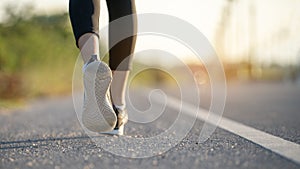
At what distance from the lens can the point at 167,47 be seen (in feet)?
17.4

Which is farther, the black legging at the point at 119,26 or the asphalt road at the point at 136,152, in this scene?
the black legging at the point at 119,26

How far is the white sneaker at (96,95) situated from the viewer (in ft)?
9.80

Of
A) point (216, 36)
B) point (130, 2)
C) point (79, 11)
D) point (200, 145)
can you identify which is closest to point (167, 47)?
point (130, 2)

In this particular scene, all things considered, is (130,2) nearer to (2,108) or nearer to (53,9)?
(2,108)

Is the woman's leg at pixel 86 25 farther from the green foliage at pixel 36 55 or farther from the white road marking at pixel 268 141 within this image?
the green foliage at pixel 36 55

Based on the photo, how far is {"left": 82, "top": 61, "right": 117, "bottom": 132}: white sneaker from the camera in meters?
2.99

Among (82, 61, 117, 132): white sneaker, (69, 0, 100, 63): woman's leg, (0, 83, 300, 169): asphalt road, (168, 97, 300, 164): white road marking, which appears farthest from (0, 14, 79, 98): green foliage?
(82, 61, 117, 132): white sneaker

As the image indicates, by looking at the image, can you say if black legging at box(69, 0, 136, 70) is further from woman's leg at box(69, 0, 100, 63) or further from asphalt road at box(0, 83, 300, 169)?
asphalt road at box(0, 83, 300, 169)

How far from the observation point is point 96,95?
3.02 metres

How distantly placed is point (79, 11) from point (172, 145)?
988mm

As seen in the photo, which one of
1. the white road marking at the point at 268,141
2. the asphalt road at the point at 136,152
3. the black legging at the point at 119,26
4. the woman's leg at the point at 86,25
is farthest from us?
the black legging at the point at 119,26

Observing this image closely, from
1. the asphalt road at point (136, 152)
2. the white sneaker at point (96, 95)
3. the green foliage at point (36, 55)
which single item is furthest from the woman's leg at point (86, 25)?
the green foliage at point (36, 55)

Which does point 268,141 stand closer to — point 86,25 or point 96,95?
point 96,95

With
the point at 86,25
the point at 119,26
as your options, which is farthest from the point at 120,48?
the point at 86,25
